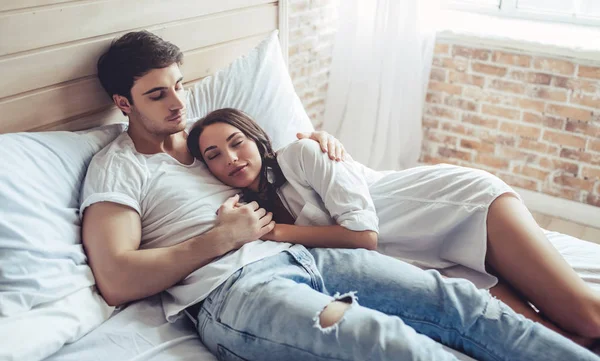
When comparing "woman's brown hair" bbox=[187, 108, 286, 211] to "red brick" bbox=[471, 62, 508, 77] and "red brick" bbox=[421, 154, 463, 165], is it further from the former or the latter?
"red brick" bbox=[421, 154, 463, 165]

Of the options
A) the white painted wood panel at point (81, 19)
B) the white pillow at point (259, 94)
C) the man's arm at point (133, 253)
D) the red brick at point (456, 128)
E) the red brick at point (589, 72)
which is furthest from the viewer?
the red brick at point (456, 128)

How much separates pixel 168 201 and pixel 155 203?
0.11ft

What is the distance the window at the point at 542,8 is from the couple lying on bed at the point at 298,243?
1.51 metres

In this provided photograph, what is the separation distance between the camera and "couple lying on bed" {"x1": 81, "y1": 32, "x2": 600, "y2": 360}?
49.0 inches

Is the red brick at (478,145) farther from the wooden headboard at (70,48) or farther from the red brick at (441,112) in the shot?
the wooden headboard at (70,48)

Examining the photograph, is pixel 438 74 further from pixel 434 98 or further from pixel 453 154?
pixel 453 154

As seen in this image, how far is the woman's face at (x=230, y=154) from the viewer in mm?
1634

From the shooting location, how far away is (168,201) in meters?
1.54

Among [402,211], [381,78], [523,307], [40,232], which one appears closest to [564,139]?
[381,78]

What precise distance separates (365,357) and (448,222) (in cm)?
58

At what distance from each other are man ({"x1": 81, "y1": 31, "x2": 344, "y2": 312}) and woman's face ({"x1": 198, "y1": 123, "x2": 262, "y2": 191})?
0.05m


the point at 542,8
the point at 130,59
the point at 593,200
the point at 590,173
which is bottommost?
the point at 593,200

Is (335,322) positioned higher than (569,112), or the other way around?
(569,112)

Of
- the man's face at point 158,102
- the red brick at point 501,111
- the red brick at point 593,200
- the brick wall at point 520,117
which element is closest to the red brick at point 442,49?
the brick wall at point 520,117
